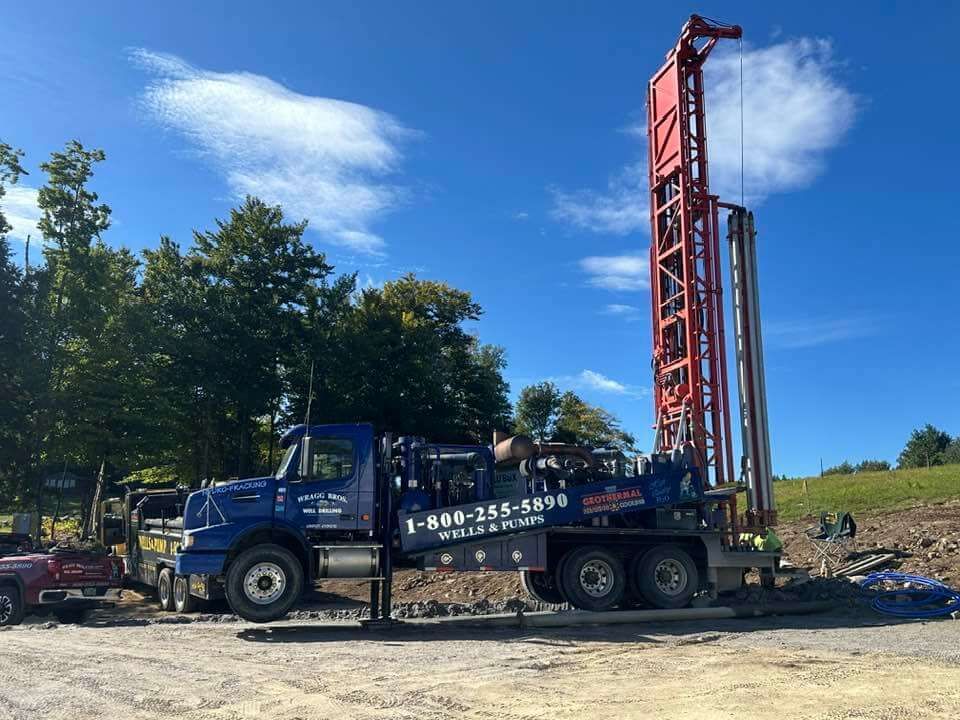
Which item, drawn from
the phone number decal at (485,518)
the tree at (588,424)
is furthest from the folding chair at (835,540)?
the tree at (588,424)

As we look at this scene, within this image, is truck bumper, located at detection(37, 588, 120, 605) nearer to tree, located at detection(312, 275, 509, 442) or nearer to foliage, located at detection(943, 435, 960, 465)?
tree, located at detection(312, 275, 509, 442)

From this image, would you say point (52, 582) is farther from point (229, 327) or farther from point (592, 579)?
point (229, 327)

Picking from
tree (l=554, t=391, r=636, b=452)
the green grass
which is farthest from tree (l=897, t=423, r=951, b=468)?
the green grass

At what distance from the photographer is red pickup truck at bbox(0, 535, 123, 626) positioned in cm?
1379

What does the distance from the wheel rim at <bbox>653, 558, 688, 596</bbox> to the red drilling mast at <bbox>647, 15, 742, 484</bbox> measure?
2306 millimetres

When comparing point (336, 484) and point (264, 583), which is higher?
point (336, 484)

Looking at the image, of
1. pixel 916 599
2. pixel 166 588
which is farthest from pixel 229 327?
pixel 916 599

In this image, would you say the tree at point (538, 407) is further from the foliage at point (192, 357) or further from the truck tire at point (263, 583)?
the truck tire at point (263, 583)

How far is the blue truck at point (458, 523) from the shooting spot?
12.5m

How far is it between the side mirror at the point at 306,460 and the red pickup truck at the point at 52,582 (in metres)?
4.31

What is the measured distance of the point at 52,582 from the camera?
13898mm

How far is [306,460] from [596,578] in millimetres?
5099

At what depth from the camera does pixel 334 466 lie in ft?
42.8

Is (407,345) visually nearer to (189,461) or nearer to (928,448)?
(189,461)
